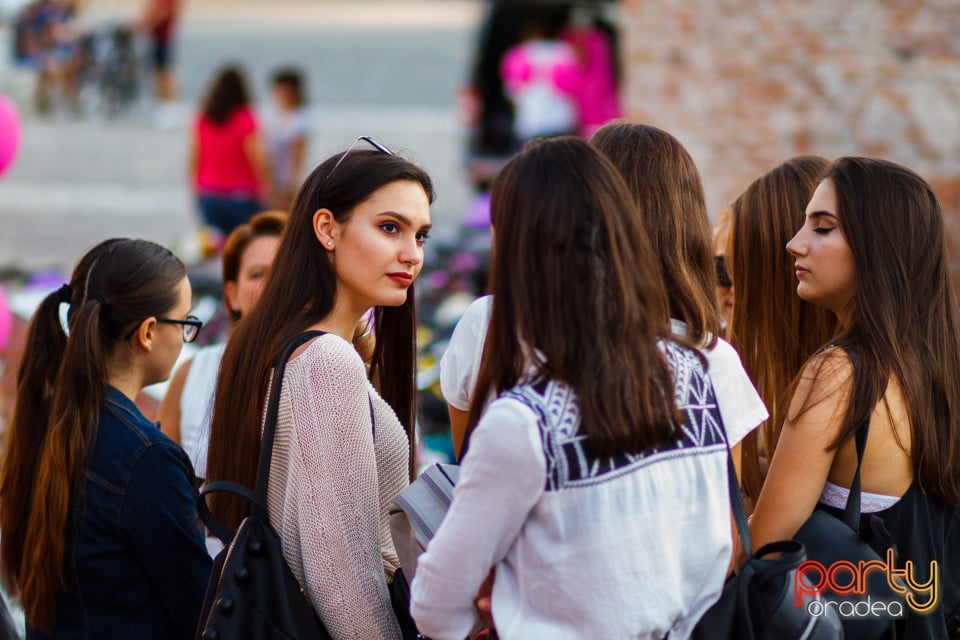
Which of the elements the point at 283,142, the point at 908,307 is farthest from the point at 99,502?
the point at 283,142

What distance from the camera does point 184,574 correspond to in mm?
2383

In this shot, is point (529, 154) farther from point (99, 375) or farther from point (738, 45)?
point (738, 45)

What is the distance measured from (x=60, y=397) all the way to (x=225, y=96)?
21.1 feet

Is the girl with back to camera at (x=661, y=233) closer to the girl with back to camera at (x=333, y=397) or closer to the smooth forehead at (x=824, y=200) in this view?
the girl with back to camera at (x=333, y=397)

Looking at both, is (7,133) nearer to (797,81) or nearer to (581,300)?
(581,300)

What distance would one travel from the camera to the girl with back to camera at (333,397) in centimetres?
210

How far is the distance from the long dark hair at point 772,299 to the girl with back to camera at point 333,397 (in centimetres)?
88

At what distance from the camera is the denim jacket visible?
2.36 meters

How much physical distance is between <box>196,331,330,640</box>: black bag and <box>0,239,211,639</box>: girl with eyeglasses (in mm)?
308

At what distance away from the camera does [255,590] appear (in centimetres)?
204

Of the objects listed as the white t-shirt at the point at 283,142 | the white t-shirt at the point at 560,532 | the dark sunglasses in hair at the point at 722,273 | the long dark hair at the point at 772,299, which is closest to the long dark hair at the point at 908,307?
the long dark hair at the point at 772,299

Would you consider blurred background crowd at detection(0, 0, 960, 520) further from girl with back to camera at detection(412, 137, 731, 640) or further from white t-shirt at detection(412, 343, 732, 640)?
white t-shirt at detection(412, 343, 732, 640)

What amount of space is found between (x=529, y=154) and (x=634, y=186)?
0.49 m

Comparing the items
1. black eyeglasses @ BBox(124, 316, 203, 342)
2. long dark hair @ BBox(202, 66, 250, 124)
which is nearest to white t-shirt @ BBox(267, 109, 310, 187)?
long dark hair @ BBox(202, 66, 250, 124)
